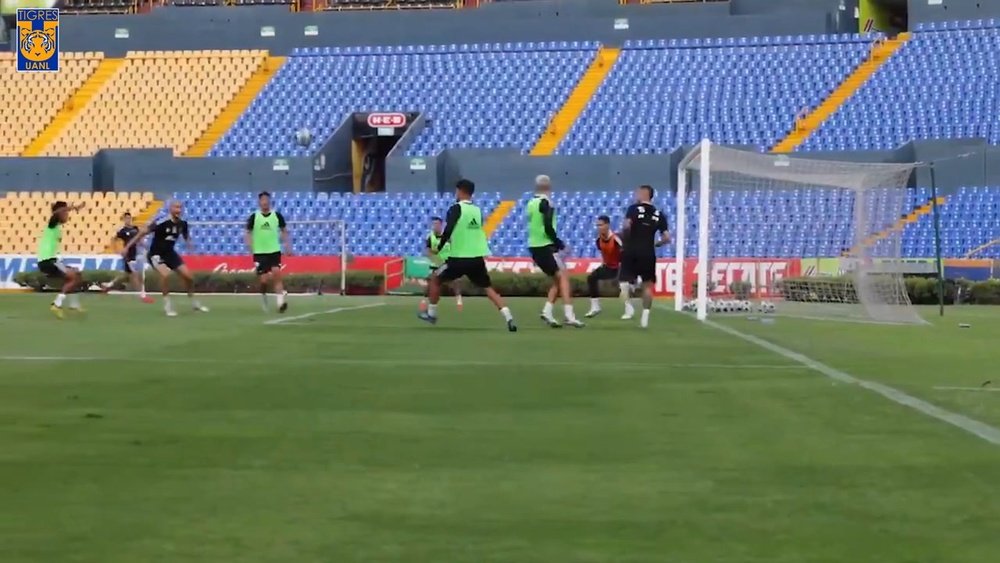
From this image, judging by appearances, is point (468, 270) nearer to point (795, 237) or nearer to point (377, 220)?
point (795, 237)

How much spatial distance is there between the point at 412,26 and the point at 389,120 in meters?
5.04

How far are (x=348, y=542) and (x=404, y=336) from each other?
35.2ft

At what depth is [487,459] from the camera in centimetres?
604

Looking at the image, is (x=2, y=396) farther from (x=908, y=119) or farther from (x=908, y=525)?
(x=908, y=119)

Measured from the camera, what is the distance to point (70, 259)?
3753 cm

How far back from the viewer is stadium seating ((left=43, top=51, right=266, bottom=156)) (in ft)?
152

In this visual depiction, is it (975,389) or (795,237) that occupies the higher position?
(795,237)

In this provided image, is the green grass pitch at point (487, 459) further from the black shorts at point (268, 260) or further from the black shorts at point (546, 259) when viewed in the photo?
the black shorts at point (268, 260)

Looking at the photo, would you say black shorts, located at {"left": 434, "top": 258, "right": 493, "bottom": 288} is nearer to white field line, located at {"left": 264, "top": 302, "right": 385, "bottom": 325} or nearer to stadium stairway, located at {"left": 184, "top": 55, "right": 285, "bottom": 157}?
white field line, located at {"left": 264, "top": 302, "right": 385, "bottom": 325}

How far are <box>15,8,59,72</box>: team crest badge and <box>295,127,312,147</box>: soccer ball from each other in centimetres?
1125

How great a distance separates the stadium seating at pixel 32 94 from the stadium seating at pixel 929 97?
26.7 m

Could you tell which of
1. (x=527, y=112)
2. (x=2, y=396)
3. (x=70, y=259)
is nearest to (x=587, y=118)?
(x=527, y=112)

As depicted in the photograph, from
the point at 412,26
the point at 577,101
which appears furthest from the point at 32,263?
the point at 577,101

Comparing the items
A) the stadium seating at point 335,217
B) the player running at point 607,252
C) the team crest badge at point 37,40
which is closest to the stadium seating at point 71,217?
the stadium seating at point 335,217
